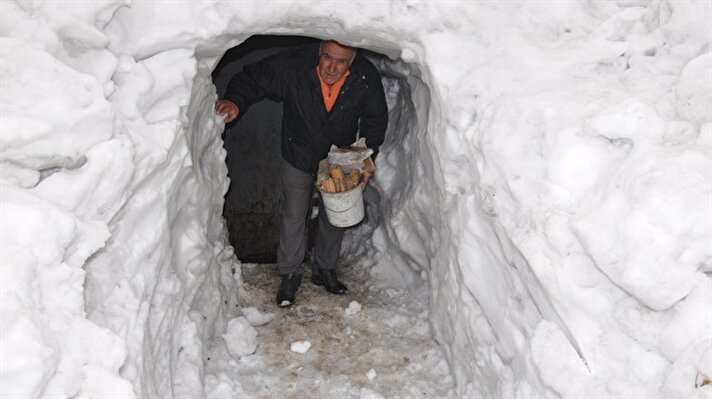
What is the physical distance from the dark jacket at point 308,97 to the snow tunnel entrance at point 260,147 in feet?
1.61

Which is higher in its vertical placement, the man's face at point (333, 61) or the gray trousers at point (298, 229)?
the man's face at point (333, 61)

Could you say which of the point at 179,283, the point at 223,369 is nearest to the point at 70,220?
the point at 179,283

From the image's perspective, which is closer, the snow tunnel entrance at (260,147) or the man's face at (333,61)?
the man's face at (333,61)

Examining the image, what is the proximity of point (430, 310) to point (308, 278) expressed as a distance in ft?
3.69

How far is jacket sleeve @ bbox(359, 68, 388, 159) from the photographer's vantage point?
3.85m

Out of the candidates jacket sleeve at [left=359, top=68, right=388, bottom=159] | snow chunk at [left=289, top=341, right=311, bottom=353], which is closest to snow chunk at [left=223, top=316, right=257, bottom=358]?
snow chunk at [left=289, top=341, right=311, bottom=353]

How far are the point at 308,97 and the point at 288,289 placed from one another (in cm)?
140

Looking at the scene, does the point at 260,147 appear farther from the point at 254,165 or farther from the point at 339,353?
the point at 339,353

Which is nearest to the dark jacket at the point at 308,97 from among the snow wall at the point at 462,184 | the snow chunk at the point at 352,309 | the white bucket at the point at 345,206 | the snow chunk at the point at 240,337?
the white bucket at the point at 345,206

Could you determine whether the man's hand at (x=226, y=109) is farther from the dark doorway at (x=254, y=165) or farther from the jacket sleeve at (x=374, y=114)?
the dark doorway at (x=254, y=165)

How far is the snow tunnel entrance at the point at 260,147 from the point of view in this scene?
464cm

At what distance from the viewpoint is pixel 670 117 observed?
7.45 ft

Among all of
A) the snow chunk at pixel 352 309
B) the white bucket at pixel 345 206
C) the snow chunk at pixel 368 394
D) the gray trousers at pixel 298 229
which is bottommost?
the snow chunk at pixel 352 309

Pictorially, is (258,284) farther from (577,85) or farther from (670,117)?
(670,117)
